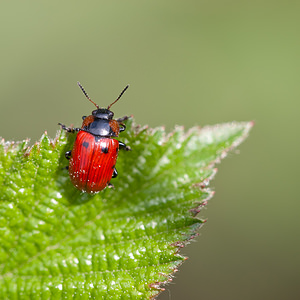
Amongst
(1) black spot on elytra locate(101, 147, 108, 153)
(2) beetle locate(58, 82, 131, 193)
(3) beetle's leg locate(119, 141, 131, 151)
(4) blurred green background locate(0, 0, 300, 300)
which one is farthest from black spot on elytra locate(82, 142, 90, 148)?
(4) blurred green background locate(0, 0, 300, 300)

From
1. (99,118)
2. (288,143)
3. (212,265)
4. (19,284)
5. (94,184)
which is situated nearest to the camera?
(19,284)

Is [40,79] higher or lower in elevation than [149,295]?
higher

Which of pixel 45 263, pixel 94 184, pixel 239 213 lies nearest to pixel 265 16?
pixel 239 213

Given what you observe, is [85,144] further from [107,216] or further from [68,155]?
[107,216]

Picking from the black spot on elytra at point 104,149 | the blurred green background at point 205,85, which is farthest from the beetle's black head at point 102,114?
the blurred green background at point 205,85

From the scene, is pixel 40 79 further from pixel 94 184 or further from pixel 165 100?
pixel 94 184
